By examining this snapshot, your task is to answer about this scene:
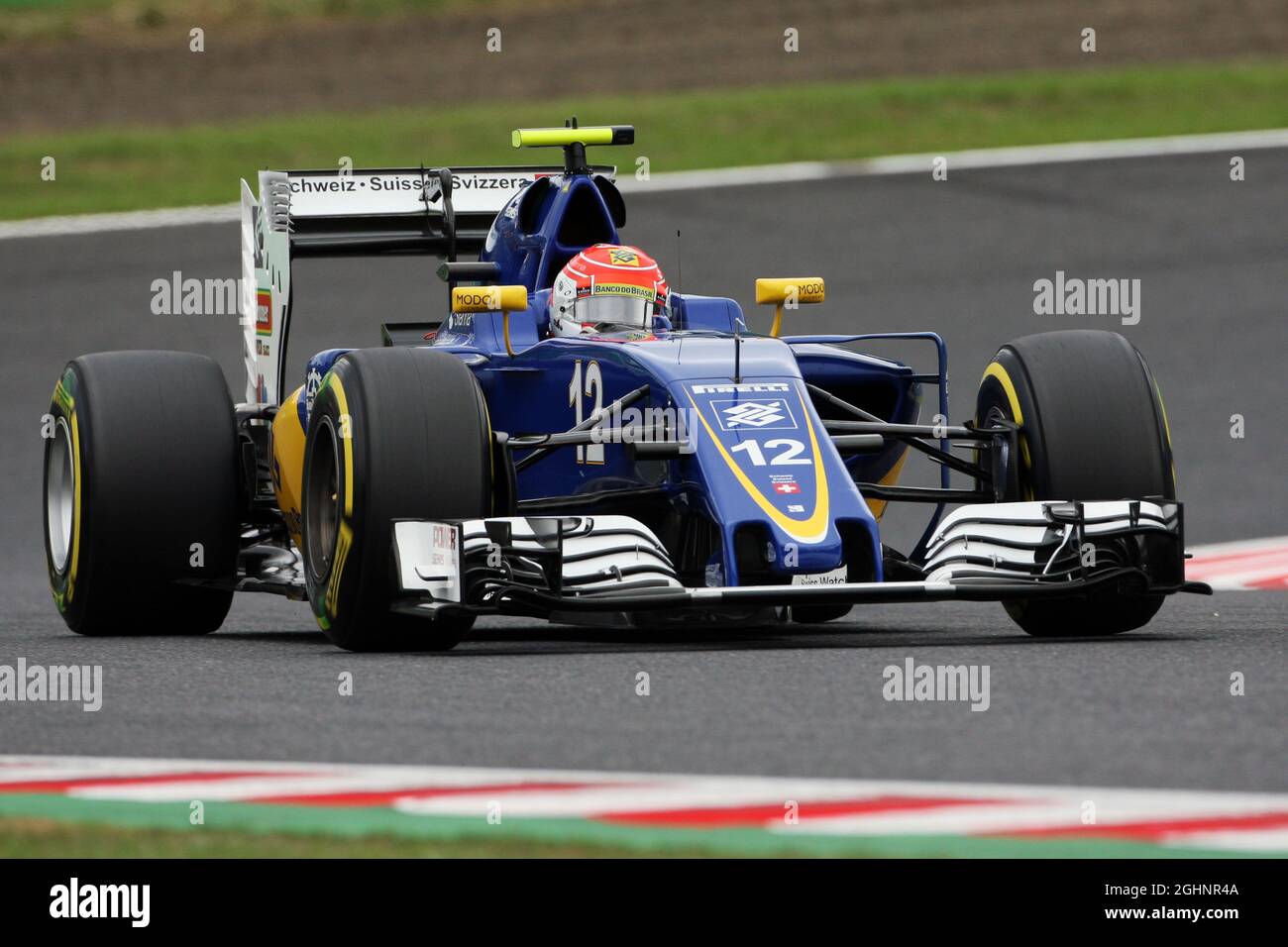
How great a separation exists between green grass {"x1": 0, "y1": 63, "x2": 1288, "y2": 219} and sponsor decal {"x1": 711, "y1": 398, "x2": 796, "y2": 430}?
17.8 m

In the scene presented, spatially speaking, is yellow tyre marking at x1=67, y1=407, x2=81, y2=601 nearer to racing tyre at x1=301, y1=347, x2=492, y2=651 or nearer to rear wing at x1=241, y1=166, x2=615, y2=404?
rear wing at x1=241, y1=166, x2=615, y2=404

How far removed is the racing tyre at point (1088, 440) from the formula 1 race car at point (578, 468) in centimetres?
1

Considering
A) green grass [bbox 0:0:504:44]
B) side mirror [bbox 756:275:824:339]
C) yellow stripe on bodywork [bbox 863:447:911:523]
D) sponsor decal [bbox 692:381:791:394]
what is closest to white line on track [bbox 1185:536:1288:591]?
yellow stripe on bodywork [bbox 863:447:911:523]

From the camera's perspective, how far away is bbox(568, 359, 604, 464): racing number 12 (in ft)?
35.5

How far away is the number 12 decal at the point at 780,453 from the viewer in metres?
10.0

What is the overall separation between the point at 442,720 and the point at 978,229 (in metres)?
18.5

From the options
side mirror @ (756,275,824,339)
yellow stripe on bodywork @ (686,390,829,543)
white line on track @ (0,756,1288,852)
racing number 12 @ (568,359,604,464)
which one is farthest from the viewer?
side mirror @ (756,275,824,339)

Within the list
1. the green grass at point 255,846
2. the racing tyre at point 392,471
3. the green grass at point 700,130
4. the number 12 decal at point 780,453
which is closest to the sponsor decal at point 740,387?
the number 12 decal at point 780,453

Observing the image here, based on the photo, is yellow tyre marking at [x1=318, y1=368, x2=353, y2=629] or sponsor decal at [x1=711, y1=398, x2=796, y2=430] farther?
sponsor decal at [x1=711, y1=398, x2=796, y2=430]

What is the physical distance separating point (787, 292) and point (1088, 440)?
1767 millimetres

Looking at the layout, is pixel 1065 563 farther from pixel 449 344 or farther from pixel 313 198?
pixel 313 198

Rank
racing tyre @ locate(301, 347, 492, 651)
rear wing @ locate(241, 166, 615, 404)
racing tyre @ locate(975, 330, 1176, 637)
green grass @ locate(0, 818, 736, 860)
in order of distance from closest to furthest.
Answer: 1. green grass @ locate(0, 818, 736, 860)
2. racing tyre @ locate(301, 347, 492, 651)
3. racing tyre @ locate(975, 330, 1176, 637)
4. rear wing @ locate(241, 166, 615, 404)
